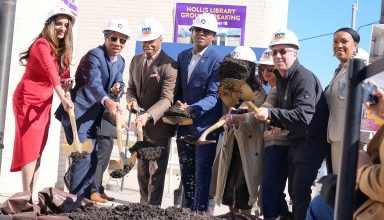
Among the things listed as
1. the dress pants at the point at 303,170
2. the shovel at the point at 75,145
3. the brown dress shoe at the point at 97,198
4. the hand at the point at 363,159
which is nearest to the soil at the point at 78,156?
the shovel at the point at 75,145

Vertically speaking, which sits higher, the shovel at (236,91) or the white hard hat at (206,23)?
the white hard hat at (206,23)

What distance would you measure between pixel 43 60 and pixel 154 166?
1.30 m

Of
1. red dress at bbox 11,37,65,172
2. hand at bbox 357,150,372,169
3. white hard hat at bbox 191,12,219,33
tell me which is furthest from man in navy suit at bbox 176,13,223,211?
hand at bbox 357,150,372,169

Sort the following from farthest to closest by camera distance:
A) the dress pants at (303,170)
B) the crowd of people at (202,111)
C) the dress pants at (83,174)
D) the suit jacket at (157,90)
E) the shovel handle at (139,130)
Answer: the suit jacket at (157,90), the dress pants at (83,174), the shovel handle at (139,130), the crowd of people at (202,111), the dress pants at (303,170)

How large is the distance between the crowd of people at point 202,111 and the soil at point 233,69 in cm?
6

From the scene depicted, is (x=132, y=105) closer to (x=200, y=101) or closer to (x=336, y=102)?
(x=200, y=101)

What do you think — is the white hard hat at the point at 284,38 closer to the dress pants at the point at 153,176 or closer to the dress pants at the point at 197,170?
the dress pants at the point at 197,170

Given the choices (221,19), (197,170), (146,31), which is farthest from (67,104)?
(221,19)

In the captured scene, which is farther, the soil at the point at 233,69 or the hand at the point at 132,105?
the hand at the point at 132,105

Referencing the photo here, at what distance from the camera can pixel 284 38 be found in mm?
4855

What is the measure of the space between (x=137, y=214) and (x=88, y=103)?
1.61 meters

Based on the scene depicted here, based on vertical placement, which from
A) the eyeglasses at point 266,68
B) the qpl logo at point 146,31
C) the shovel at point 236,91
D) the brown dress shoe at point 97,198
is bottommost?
the brown dress shoe at point 97,198

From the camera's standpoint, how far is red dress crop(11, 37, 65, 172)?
201 inches

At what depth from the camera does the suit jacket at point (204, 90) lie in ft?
17.3
